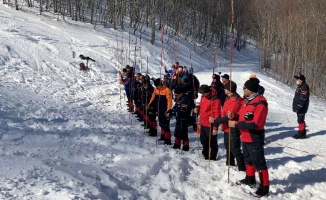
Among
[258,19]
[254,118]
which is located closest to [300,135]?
[254,118]

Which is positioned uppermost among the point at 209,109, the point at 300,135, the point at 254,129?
the point at 254,129

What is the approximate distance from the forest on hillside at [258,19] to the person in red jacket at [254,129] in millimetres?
19211

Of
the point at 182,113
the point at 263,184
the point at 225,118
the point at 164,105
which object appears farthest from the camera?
the point at 164,105

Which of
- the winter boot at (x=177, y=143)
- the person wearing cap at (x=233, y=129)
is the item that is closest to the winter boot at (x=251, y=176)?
the person wearing cap at (x=233, y=129)

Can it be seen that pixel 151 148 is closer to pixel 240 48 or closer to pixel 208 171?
pixel 208 171

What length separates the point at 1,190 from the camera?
542cm

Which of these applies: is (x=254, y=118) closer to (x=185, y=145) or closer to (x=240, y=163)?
(x=240, y=163)

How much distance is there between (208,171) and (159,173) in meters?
1.14

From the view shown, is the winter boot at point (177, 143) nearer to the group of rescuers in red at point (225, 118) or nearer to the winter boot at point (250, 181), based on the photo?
the group of rescuers in red at point (225, 118)

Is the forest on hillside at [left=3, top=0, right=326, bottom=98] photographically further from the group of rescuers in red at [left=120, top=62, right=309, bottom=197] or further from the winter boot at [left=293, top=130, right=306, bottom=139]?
the group of rescuers in red at [left=120, top=62, right=309, bottom=197]

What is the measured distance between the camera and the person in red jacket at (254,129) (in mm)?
6410

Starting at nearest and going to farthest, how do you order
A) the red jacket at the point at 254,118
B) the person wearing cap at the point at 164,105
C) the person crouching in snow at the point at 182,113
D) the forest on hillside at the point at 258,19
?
the red jacket at the point at 254,118
the person crouching in snow at the point at 182,113
the person wearing cap at the point at 164,105
the forest on hillside at the point at 258,19

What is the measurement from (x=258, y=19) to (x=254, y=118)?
1545 inches

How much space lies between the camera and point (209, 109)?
8.30 m
